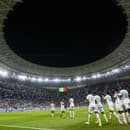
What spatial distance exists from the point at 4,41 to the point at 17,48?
8.07 m

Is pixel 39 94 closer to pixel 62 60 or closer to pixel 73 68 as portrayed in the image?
pixel 73 68

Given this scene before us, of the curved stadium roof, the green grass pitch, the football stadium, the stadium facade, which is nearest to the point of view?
the green grass pitch

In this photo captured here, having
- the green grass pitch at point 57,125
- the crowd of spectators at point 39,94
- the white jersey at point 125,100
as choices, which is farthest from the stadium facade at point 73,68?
the white jersey at point 125,100

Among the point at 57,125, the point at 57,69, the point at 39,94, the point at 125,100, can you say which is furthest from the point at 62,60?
the point at 125,100

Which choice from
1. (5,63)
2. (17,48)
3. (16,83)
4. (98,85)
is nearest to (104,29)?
(17,48)

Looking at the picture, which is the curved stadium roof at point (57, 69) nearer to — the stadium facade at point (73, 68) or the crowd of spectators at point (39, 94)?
the stadium facade at point (73, 68)

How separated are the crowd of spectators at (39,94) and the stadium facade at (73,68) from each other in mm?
3598

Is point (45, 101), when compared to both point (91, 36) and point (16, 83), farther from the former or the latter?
point (91, 36)

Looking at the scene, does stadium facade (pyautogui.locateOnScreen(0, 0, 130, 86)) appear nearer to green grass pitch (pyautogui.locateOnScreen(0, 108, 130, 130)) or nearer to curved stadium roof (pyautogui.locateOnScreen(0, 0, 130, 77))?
curved stadium roof (pyautogui.locateOnScreen(0, 0, 130, 77))

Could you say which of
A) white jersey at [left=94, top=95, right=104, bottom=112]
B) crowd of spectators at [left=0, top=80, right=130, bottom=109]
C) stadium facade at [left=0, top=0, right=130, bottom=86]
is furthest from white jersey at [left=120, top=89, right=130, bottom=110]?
crowd of spectators at [left=0, top=80, right=130, bottom=109]

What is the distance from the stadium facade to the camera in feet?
159

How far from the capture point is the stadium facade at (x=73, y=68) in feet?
159

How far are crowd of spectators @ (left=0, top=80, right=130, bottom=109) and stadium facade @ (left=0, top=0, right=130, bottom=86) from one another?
3.60m

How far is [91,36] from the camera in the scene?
52.8 metres
